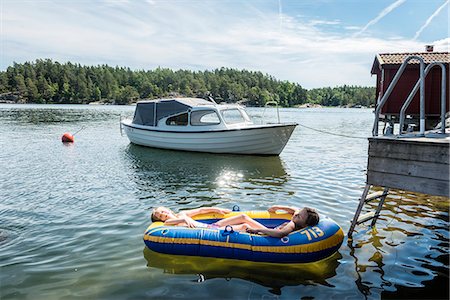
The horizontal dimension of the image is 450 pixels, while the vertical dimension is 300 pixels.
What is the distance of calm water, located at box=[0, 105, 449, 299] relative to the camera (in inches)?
213

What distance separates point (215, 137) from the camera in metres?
17.4

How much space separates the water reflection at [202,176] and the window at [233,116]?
168 centimetres

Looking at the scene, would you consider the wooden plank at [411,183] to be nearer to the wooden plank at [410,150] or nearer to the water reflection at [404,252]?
the wooden plank at [410,150]

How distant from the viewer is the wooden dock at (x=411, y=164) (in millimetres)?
5156

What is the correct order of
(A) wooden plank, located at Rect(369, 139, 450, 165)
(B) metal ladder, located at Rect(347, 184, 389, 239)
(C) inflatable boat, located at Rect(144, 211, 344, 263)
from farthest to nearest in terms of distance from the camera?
(B) metal ladder, located at Rect(347, 184, 389, 239) < (C) inflatable boat, located at Rect(144, 211, 344, 263) < (A) wooden plank, located at Rect(369, 139, 450, 165)

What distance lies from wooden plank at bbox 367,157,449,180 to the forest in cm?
12257

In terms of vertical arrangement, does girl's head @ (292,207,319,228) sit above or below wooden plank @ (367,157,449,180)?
below

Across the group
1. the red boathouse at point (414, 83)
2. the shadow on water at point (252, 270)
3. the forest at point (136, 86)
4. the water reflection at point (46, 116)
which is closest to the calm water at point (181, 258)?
the shadow on water at point (252, 270)

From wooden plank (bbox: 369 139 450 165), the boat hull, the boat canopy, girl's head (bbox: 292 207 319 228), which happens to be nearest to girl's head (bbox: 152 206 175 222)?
girl's head (bbox: 292 207 319 228)

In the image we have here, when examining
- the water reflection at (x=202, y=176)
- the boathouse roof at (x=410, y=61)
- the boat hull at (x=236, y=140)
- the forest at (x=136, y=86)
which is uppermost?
the forest at (x=136, y=86)

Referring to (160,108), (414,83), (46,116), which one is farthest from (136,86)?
(414,83)

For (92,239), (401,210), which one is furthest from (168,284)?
(401,210)

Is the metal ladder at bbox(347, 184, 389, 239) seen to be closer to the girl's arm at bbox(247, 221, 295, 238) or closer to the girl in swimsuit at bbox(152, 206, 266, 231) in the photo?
the girl's arm at bbox(247, 221, 295, 238)

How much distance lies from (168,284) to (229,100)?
5722 inches
